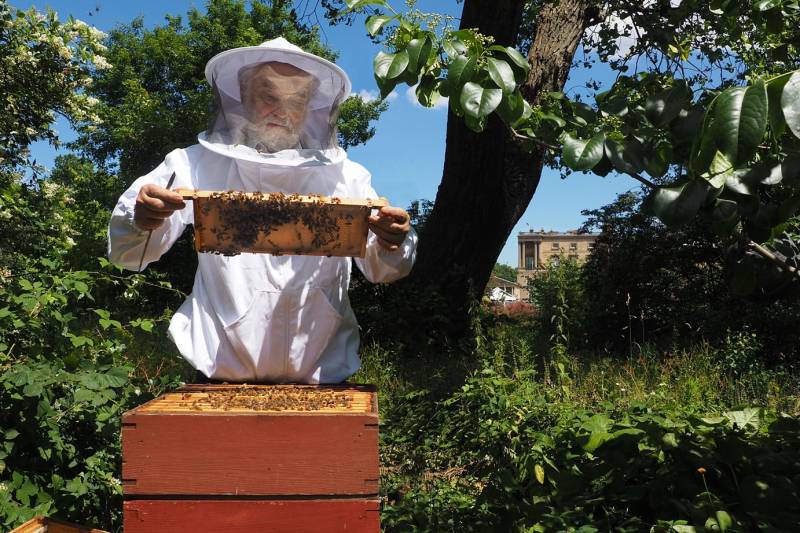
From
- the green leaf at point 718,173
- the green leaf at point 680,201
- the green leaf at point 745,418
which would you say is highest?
the green leaf at point 718,173

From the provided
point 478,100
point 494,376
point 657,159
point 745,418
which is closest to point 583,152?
point 657,159

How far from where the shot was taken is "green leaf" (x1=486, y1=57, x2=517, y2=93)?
1.79 meters

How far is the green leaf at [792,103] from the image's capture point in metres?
1.13

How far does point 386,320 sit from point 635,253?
3.22m

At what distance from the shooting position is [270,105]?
2252mm

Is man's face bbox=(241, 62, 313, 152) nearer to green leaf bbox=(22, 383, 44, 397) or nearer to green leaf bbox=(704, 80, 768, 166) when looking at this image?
green leaf bbox=(22, 383, 44, 397)

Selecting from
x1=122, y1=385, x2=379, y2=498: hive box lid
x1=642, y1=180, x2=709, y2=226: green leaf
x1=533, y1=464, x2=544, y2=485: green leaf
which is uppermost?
x1=642, y1=180, x2=709, y2=226: green leaf

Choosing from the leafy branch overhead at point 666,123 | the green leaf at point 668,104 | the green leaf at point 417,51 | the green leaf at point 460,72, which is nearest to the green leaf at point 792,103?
the leafy branch overhead at point 666,123

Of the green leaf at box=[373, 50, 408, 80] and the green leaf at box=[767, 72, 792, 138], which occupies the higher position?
the green leaf at box=[373, 50, 408, 80]

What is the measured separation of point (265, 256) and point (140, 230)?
0.39 m

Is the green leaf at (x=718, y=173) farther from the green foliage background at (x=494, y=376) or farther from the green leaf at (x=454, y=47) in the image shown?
the green leaf at (x=454, y=47)

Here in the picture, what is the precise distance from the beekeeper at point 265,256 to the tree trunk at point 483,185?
3.98m

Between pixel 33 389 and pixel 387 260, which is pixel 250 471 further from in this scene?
pixel 33 389

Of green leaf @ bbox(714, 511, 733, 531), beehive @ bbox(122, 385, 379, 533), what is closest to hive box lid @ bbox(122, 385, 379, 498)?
beehive @ bbox(122, 385, 379, 533)
